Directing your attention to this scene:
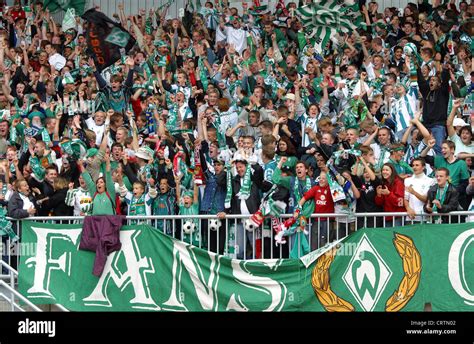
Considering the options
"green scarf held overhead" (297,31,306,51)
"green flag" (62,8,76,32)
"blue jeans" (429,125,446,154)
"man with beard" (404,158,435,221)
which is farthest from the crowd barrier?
"green flag" (62,8,76,32)

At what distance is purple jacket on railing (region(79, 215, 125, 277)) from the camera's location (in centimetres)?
1845

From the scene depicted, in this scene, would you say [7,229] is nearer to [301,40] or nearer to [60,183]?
[60,183]

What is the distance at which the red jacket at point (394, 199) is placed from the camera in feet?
57.5

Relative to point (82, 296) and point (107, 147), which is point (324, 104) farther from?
point (82, 296)

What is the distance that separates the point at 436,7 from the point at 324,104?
410cm

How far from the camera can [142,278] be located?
60.2 ft

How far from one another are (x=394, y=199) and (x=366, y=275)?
1.09m

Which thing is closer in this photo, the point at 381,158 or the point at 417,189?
the point at 417,189

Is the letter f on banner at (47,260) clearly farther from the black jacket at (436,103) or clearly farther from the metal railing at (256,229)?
the black jacket at (436,103)

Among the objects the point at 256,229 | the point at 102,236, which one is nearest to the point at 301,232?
the point at 256,229

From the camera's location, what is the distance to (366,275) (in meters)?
17.2

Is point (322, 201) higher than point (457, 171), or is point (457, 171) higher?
point (457, 171)

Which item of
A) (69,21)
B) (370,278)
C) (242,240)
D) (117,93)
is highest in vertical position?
(69,21)
